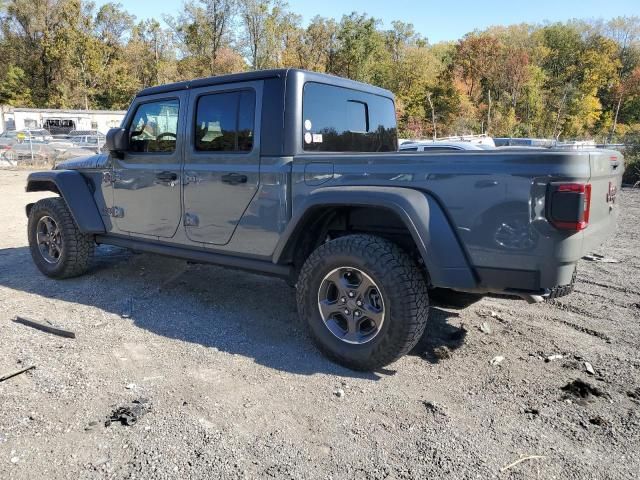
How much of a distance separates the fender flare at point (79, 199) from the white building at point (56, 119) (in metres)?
36.2

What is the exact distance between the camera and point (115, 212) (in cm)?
485

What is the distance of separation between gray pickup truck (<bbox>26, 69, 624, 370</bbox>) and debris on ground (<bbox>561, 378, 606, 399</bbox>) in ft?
2.01

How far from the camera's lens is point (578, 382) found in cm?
317

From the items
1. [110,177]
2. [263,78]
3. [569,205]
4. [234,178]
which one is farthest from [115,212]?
[569,205]

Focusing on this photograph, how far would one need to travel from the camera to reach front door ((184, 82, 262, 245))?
379 centimetres

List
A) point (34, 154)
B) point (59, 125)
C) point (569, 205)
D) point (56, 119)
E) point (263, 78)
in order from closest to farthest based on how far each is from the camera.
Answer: point (569, 205) < point (263, 78) < point (34, 154) < point (56, 119) < point (59, 125)

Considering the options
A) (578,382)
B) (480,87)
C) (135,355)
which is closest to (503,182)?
(578,382)

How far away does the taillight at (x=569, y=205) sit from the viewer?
263 centimetres

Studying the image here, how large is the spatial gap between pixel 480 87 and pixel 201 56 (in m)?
29.0

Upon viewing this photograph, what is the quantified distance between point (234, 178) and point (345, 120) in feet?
3.39

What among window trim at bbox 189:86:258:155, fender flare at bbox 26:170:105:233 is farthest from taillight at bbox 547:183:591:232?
fender flare at bbox 26:170:105:233

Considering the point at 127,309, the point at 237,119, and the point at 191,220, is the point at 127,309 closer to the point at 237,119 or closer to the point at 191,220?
the point at 191,220

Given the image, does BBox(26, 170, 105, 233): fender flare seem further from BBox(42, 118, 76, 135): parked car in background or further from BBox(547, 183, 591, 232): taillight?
BBox(42, 118, 76, 135): parked car in background

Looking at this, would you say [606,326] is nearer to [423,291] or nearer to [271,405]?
[423,291]
